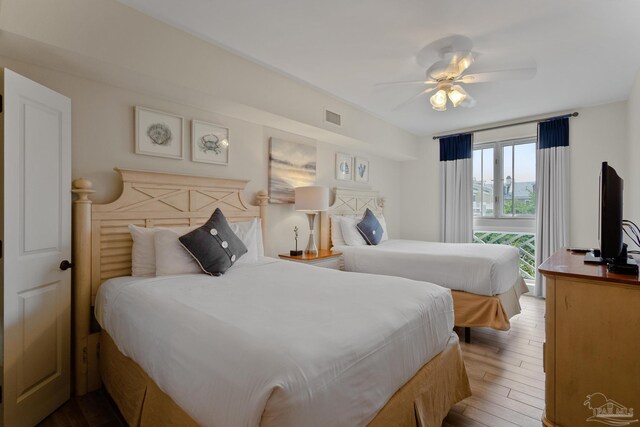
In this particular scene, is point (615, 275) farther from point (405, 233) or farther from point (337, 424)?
point (405, 233)

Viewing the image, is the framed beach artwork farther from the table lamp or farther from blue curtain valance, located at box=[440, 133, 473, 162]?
blue curtain valance, located at box=[440, 133, 473, 162]

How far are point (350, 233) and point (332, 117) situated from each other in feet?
4.92

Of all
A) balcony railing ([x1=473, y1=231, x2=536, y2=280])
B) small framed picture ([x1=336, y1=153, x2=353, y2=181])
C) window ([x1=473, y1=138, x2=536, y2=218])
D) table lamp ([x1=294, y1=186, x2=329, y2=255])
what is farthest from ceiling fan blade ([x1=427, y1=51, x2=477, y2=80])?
balcony railing ([x1=473, y1=231, x2=536, y2=280])

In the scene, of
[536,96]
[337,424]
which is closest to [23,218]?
[337,424]

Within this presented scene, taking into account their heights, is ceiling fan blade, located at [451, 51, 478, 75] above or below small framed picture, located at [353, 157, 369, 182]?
above

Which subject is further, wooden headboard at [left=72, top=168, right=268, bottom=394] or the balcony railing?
the balcony railing

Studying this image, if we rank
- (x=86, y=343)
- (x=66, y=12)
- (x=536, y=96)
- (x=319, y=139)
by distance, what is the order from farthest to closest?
(x=319, y=139)
(x=536, y=96)
(x=86, y=343)
(x=66, y=12)

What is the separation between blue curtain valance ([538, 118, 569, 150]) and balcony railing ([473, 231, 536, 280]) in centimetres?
132

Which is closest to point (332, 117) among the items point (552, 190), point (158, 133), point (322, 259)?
point (322, 259)

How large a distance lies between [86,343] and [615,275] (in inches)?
125

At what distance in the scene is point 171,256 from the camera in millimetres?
2119

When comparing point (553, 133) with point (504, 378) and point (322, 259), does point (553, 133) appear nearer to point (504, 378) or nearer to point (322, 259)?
point (504, 378)

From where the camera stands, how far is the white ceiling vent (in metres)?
3.52

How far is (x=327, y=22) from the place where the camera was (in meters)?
2.17
